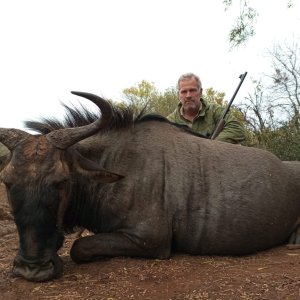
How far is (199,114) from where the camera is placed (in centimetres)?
785

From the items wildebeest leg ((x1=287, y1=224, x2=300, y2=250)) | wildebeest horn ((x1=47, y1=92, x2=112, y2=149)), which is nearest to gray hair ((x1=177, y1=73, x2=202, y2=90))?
wildebeest leg ((x1=287, y1=224, x2=300, y2=250))

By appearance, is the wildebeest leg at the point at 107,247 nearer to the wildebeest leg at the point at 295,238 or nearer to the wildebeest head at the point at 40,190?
the wildebeest head at the point at 40,190

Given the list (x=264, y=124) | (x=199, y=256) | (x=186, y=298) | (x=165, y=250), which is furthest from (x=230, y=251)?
(x=264, y=124)

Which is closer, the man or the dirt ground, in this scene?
the dirt ground

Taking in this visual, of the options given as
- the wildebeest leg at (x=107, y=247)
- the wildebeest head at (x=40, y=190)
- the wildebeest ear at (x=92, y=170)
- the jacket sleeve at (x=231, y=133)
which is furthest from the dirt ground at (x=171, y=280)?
the jacket sleeve at (x=231, y=133)

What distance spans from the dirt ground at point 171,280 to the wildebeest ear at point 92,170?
77 cm

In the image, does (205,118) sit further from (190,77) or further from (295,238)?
(295,238)

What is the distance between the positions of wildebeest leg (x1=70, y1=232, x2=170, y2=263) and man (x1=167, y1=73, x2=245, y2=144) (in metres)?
2.92

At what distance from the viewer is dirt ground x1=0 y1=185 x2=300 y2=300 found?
3711 millimetres

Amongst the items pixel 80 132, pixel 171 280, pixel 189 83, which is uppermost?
pixel 189 83

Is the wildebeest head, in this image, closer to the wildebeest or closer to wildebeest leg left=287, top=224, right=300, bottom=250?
the wildebeest

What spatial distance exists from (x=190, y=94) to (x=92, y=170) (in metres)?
3.23

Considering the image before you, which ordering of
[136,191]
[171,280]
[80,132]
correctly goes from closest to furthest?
[171,280] → [80,132] → [136,191]

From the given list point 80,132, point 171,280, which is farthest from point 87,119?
point 171,280
